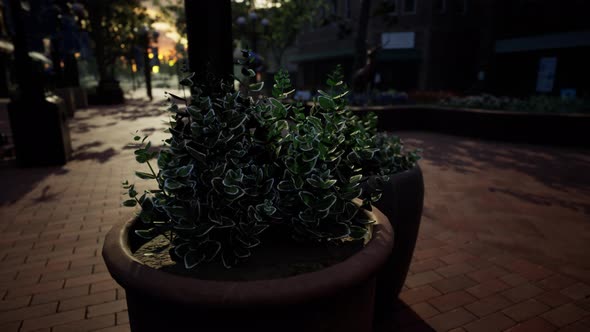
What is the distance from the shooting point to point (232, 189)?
1.41 meters

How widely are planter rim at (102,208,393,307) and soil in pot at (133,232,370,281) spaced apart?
0.17m

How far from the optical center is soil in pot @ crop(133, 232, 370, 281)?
151cm

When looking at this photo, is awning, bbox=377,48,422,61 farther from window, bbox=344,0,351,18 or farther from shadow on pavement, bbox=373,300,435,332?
shadow on pavement, bbox=373,300,435,332

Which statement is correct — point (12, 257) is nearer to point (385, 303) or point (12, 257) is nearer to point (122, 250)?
point (122, 250)

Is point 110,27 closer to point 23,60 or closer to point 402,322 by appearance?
point 23,60

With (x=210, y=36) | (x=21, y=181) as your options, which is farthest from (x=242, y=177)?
(x=21, y=181)

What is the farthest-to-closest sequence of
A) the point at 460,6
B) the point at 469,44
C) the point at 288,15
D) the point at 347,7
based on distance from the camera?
the point at 288,15 → the point at 347,7 → the point at 469,44 → the point at 460,6

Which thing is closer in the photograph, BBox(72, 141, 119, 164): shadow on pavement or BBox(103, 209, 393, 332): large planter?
BBox(103, 209, 393, 332): large planter

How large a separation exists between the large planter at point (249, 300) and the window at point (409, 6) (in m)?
27.4

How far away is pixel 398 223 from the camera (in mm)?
2424

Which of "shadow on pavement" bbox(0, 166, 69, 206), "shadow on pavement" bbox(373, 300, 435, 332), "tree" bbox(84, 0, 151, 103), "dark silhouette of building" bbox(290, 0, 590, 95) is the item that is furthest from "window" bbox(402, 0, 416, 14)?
"shadow on pavement" bbox(373, 300, 435, 332)

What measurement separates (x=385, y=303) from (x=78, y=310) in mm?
2220

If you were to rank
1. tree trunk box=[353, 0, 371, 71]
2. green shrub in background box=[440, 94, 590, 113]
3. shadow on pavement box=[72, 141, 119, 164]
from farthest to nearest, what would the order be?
tree trunk box=[353, 0, 371, 71]
green shrub in background box=[440, 94, 590, 113]
shadow on pavement box=[72, 141, 119, 164]

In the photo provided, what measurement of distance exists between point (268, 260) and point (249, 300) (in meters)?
0.44
